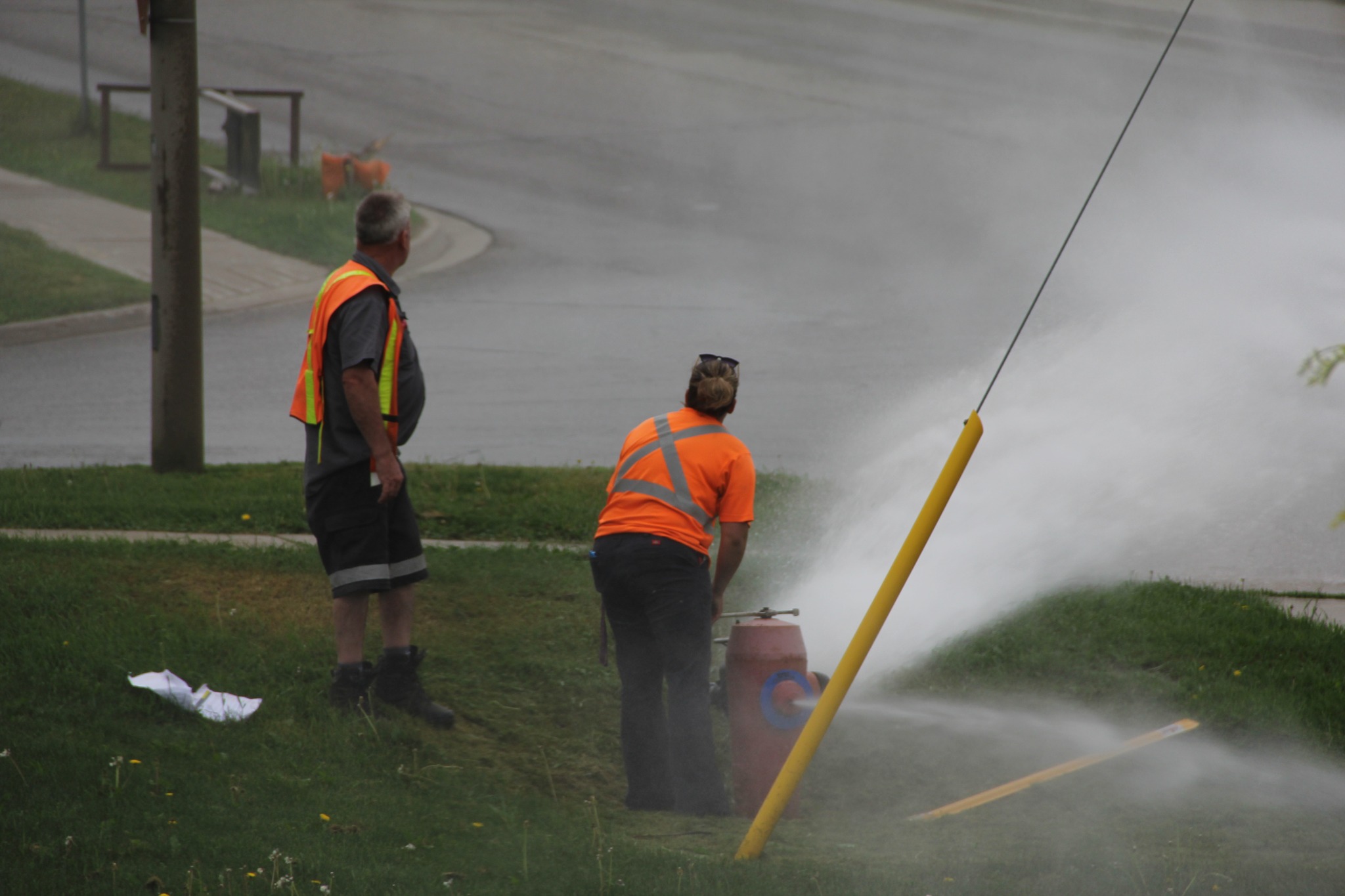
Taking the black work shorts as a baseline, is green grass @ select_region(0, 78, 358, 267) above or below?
below

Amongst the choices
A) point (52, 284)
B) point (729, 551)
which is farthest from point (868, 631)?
point (52, 284)

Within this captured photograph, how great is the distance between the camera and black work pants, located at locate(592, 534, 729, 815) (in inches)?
187

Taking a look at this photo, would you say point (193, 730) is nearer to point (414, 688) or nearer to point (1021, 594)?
point (414, 688)

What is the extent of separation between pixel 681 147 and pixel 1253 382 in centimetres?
1165

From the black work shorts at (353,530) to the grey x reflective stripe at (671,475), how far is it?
2.64 ft

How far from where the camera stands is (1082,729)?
566 centimetres

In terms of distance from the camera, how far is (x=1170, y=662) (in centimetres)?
602

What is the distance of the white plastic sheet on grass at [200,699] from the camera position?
15.8 feet

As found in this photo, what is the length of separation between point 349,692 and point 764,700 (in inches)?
58.0

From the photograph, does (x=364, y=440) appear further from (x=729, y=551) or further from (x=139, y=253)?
(x=139, y=253)

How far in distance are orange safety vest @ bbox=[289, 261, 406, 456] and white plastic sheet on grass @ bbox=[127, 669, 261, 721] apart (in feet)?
3.02

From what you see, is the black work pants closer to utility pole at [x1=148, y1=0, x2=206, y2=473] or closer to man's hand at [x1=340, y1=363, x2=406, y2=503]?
man's hand at [x1=340, y1=363, x2=406, y2=503]

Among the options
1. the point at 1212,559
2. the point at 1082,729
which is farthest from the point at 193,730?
the point at 1212,559

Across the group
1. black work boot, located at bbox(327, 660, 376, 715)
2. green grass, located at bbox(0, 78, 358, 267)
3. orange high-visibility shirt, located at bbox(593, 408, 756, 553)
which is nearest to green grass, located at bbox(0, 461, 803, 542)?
black work boot, located at bbox(327, 660, 376, 715)
